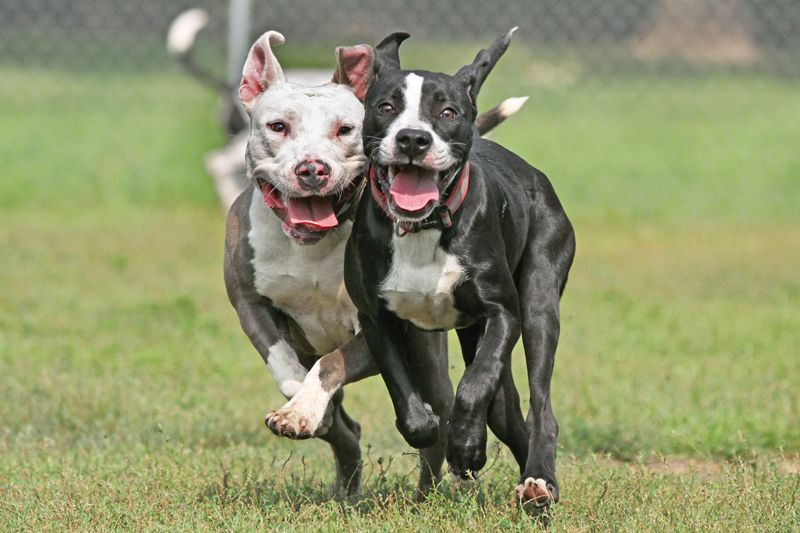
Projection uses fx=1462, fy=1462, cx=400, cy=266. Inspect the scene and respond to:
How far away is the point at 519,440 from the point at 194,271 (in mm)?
6003

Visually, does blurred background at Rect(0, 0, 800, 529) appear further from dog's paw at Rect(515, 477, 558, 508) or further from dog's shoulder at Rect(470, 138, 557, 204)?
dog's shoulder at Rect(470, 138, 557, 204)

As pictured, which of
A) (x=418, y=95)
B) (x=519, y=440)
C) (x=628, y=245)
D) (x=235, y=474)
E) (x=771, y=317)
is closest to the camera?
(x=418, y=95)

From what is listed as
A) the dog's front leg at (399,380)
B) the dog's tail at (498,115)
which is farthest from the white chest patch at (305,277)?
the dog's tail at (498,115)

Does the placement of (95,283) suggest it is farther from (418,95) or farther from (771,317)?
(418,95)

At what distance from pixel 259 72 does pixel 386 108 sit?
1.01 m

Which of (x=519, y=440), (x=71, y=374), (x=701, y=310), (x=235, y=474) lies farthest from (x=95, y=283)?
(x=519, y=440)

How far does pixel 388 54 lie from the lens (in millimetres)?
4941

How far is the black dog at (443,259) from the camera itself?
4418 millimetres

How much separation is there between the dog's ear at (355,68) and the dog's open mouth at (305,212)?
457mm

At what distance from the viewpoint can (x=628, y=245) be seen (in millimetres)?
12219

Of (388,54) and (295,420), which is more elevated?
(388,54)

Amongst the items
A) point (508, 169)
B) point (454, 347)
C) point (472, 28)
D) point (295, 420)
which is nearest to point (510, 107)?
point (508, 169)

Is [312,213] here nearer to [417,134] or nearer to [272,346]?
[272,346]

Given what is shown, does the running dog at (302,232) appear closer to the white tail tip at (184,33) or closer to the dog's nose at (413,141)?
the dog's nose at (413,141)
